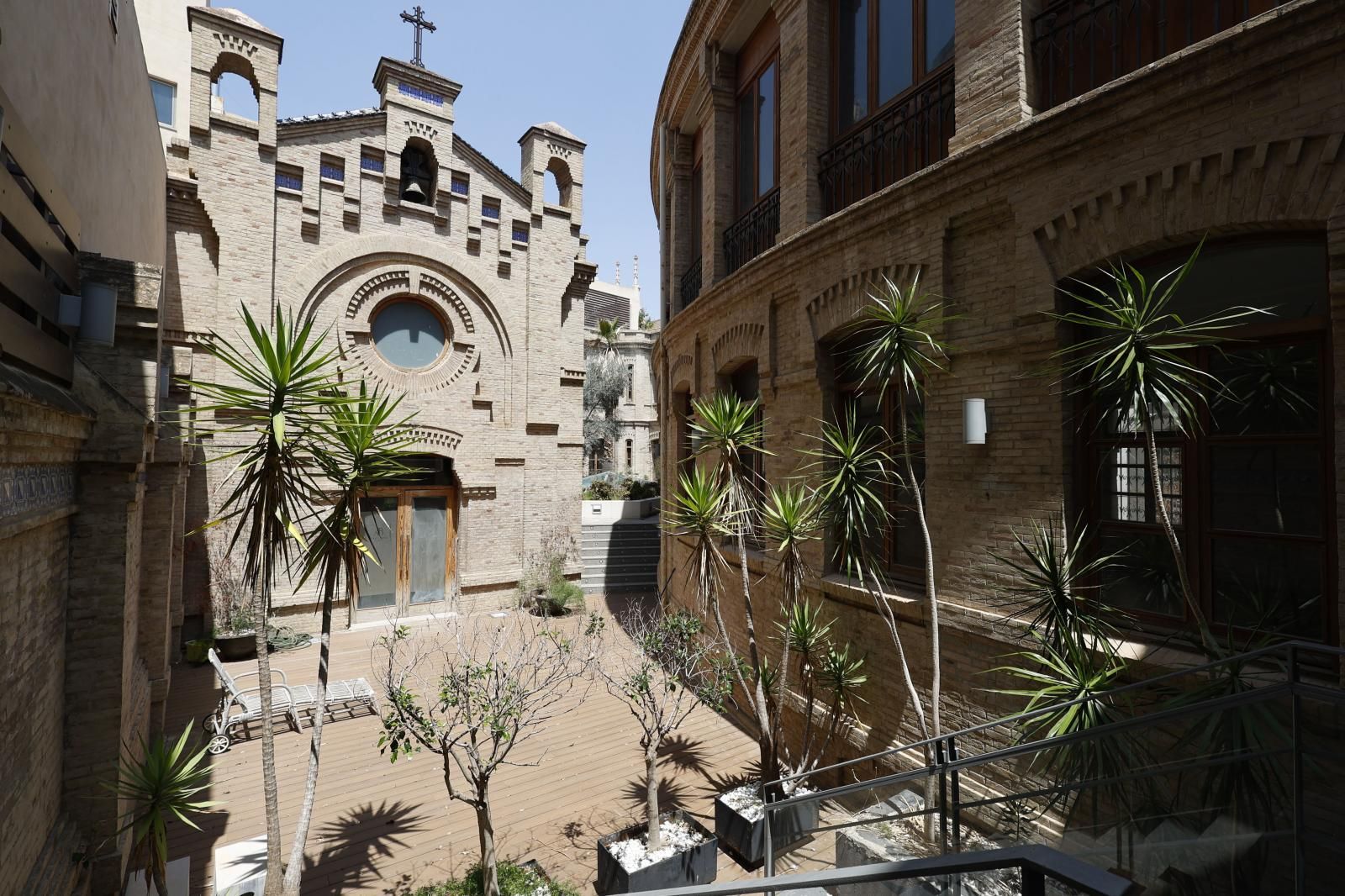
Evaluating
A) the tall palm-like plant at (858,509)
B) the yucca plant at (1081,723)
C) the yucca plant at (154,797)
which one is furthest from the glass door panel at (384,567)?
the yucca plant at (1081,723)

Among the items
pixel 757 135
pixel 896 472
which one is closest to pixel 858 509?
pixel 896 472

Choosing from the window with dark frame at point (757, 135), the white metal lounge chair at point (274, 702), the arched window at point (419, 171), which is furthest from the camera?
the arched window at point (419, 171)

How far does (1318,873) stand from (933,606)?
2.65m

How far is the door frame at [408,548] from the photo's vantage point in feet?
46.3

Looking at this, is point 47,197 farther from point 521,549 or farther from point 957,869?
point 521,549

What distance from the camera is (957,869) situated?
5.50 feet

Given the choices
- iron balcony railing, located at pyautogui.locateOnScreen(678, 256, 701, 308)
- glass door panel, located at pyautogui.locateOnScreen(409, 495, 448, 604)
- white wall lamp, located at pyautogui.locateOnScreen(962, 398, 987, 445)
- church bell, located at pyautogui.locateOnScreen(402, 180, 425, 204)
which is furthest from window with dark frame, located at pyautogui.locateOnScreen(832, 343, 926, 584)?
church bell, located at pyautogui.locateOnScreen(402, 180, 425, 204)

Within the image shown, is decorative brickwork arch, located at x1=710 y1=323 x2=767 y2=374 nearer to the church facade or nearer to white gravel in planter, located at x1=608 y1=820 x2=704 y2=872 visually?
white gravel in planter, located at x1=608 y1=820 x2=704 y2=872

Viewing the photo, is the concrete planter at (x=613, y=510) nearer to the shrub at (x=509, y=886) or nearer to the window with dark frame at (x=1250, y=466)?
the shrub at (x=509, y=886)

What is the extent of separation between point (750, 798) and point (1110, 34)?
23.6 ft

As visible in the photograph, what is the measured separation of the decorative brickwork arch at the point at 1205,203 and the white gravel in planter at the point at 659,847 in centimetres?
549

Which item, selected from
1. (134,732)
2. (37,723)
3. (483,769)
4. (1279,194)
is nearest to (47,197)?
(37,723)

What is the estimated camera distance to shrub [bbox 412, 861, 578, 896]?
5.39 meters

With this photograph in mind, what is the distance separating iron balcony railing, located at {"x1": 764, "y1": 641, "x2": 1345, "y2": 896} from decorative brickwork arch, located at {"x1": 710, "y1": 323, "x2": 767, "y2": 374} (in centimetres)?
520
